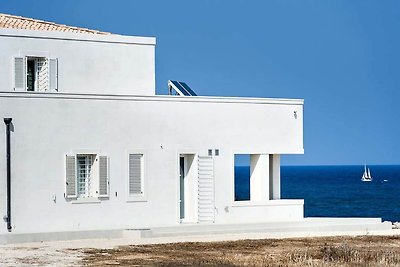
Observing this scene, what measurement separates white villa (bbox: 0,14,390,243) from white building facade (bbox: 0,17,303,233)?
0.03 m

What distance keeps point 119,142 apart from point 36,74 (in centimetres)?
385

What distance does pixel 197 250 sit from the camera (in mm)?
31047

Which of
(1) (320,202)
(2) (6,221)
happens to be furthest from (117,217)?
(1) (320,202)

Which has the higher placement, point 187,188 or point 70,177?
point 70,177

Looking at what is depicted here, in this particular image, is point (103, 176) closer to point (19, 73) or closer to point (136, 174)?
point (136, 174)

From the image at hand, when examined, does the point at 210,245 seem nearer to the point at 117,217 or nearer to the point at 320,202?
the point at 117,217

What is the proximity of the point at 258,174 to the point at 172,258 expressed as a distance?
10.5 meters

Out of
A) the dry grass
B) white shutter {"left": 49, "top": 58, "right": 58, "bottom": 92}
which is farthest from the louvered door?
white shutter {"left": 49, "top": 58, "right": 58, "bottom": 92}

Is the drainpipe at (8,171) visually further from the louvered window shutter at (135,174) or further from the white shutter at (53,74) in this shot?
the louvered window shutter at (135,174)

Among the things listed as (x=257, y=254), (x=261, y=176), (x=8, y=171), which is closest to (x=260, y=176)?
(x=261, y=176)

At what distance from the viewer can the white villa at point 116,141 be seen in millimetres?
34031

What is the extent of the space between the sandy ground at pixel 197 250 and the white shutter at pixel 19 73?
19.5ft

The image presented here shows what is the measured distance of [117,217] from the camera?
116 feet

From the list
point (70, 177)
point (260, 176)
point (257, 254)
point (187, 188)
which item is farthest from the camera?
point (260, 176)
